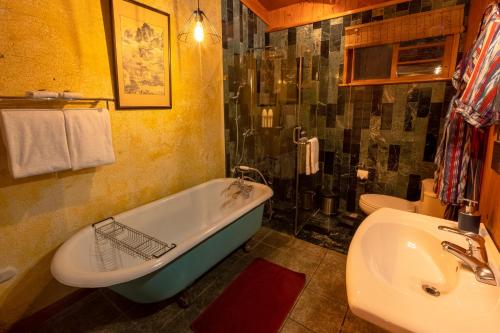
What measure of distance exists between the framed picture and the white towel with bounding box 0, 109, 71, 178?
1.71 ft

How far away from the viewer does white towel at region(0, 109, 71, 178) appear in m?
1.34

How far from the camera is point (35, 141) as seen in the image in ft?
4.69

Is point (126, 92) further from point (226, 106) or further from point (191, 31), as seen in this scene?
point (226, 106)

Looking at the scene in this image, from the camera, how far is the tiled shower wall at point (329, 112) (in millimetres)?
2748

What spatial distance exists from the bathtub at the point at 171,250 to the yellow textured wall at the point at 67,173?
0.69ft

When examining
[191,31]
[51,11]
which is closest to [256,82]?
[191,31]

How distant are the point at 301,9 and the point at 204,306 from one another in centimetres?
360

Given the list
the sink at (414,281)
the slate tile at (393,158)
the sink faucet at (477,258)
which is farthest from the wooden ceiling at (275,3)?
the sink faucet at (477,258)

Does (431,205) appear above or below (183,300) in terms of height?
above

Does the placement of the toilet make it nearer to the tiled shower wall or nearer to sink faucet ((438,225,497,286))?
the tiled shower wall

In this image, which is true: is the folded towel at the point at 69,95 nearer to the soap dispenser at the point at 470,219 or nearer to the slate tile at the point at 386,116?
the soap dispenser at the point at 470,219

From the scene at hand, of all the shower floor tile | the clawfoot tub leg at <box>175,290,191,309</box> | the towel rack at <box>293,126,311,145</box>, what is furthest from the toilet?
the clawfoot tub leg at <box>175,290,191,309</box>

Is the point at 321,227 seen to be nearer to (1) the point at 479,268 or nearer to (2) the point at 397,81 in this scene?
(2) the point at 397,81

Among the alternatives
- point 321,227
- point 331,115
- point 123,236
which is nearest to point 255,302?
point 123,236
